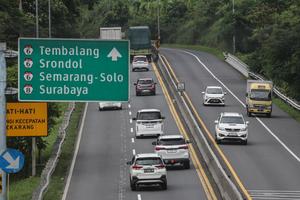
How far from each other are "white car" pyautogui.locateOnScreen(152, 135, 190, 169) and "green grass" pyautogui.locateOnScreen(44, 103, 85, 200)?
16.1 feet

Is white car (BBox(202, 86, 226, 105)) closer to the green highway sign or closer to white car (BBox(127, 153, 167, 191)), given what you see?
white car (BBox(127, 153, 167, 191))

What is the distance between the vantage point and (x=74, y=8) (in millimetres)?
112875

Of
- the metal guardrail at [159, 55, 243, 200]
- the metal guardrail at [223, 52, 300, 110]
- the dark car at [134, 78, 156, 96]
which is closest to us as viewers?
the metal guardrail at [159, 55, 243, 200]

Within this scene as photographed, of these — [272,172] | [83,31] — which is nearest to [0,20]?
[272,172]

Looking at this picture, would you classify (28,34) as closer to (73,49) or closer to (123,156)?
(123,156)

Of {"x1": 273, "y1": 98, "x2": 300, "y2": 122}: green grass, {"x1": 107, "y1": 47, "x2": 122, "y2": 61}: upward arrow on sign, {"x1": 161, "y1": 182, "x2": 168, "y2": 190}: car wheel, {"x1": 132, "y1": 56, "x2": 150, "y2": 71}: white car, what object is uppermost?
{"x1": 107, "y1": 47, "x2": 122, "y2": 61}: upward arrow on sign

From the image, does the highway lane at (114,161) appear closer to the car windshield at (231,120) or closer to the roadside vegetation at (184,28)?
the roadside vegetation at (184,28)

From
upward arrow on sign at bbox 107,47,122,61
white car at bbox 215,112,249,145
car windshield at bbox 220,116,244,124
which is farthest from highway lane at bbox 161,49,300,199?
upward arrow on sign at bbox 107,47,122,61

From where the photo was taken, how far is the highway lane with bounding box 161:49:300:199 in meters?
38.8

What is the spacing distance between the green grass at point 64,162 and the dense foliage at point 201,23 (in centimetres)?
207

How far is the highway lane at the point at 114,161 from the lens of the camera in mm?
36250

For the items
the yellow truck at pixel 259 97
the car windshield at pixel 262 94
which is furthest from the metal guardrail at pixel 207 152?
the car windshield at pixel 262 94

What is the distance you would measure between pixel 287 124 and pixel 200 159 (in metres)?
16.6

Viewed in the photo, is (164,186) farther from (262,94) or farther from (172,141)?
(262,94)
